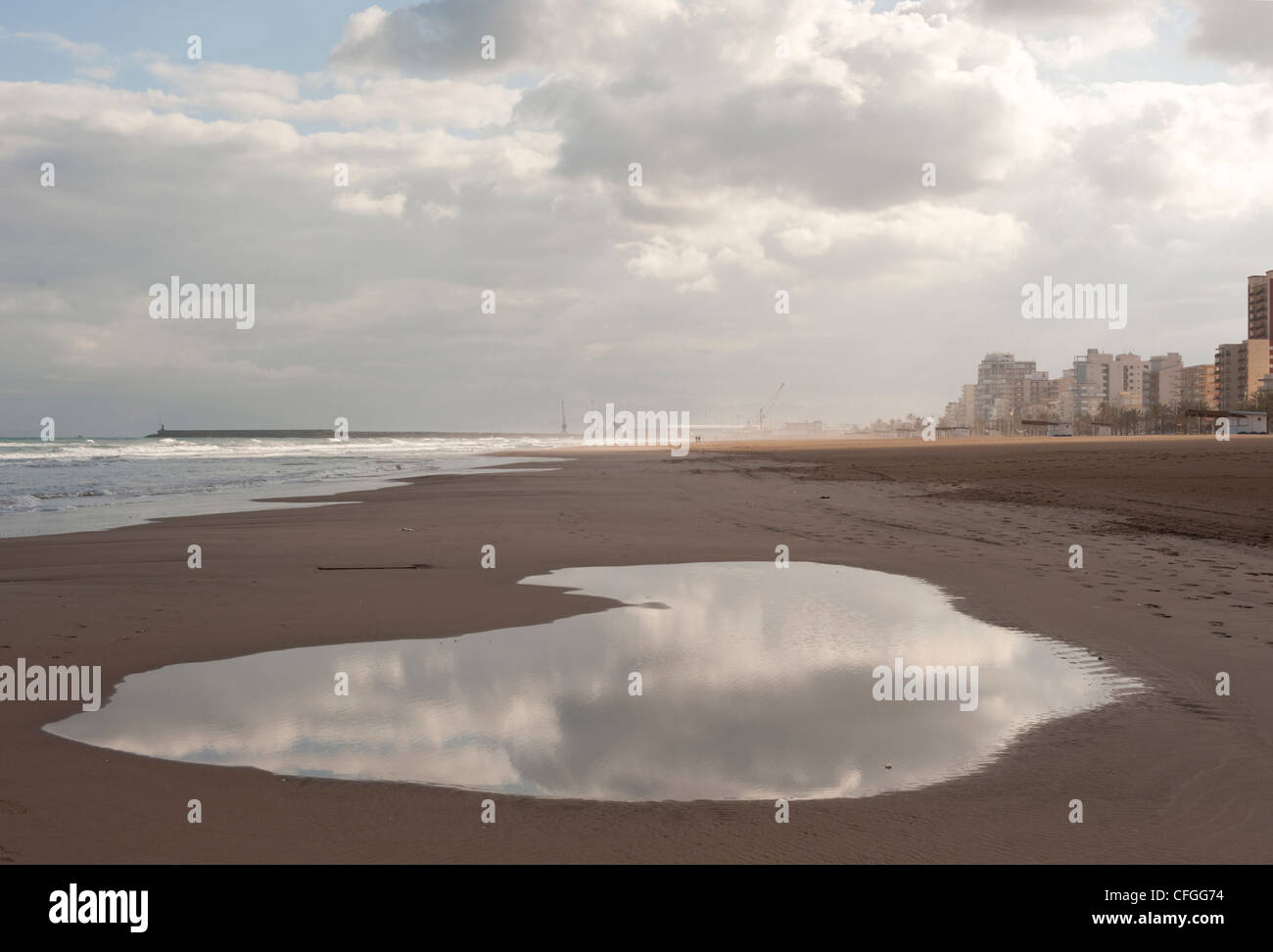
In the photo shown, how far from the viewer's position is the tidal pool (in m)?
4.70

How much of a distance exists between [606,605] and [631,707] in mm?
3857

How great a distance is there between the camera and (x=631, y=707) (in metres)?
5.90

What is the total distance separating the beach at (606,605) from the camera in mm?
3795

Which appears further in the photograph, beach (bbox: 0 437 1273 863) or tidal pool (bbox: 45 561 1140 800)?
tidal pool (bbox: 45 561 1140 800)

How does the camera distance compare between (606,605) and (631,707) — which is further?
(606,605)

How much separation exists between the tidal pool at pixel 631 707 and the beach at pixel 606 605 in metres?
0.25

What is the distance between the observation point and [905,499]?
78.8ft

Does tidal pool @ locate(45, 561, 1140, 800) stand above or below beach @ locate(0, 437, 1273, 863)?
below

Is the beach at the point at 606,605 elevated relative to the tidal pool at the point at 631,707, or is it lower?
elevated

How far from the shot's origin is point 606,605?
974 centimetres

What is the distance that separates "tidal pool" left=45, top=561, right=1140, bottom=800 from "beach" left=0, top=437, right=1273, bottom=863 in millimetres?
248

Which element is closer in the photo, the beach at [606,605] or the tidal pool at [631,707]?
the beach at [606,605]
